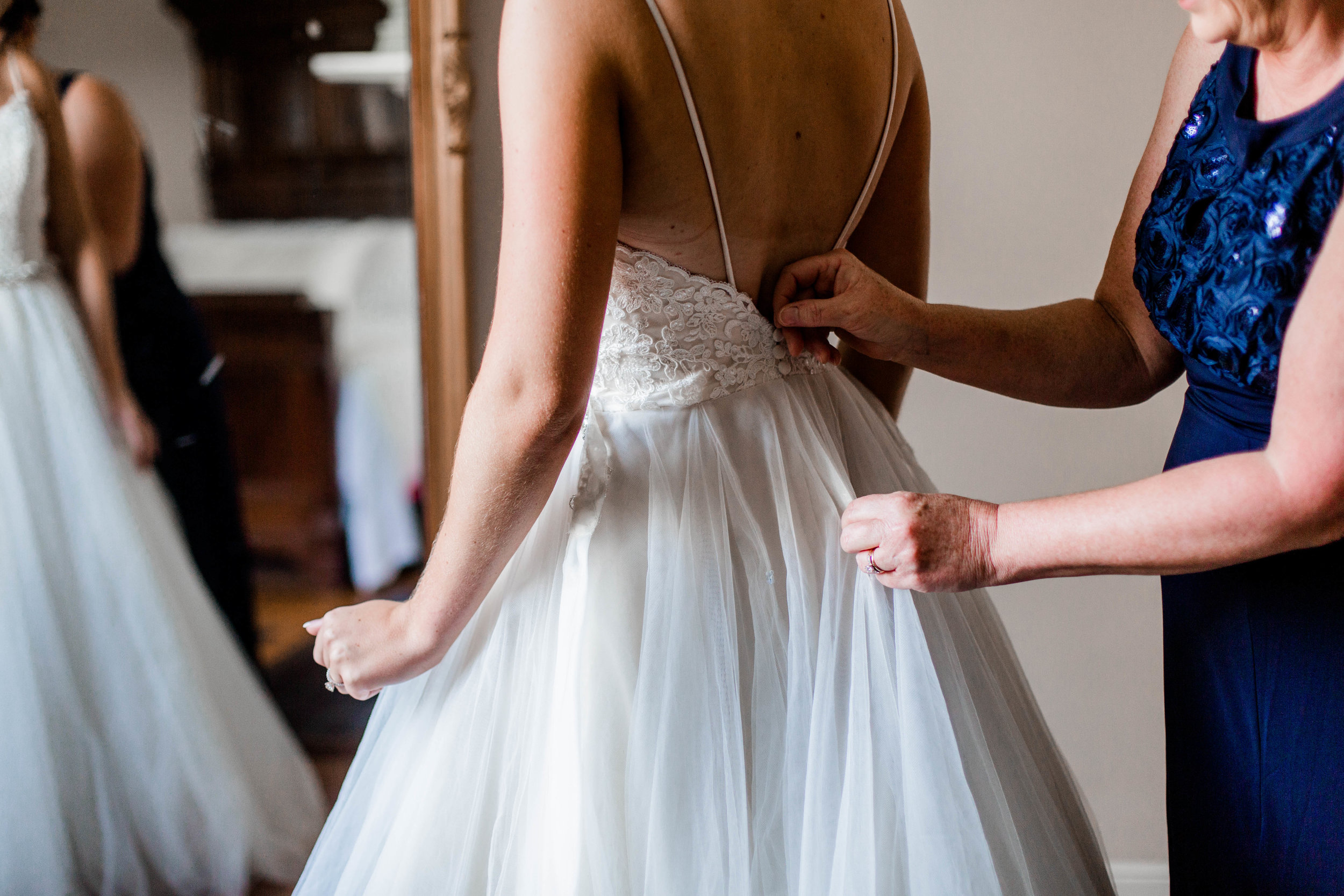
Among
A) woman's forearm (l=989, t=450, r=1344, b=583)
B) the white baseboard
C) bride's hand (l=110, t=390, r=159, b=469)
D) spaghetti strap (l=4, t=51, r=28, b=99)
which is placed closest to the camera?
woman's forearm (l=989, t=450, r=1344, b=583)

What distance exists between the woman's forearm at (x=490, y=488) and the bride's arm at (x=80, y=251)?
0.79 m

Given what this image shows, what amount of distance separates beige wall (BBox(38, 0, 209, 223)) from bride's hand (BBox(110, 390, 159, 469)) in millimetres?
276

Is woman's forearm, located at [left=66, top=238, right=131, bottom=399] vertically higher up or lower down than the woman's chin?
lower down

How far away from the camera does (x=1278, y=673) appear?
0.76 m

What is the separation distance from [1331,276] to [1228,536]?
0.18 m

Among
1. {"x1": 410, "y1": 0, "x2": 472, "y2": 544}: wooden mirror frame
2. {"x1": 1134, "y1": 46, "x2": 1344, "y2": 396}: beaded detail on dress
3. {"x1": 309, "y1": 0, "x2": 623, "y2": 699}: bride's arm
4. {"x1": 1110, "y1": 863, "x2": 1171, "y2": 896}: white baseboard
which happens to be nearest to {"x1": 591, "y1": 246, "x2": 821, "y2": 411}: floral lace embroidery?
{"x1": 309, "y1": 0, "x2": 623, "y2": 699}: bride's arm

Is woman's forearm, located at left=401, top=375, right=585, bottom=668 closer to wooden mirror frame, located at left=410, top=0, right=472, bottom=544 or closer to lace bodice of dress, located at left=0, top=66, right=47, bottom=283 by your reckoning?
wooden mirror frame, located at left=410, top=0, right=472, bottom=544

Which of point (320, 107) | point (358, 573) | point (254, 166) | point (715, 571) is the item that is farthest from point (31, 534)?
point (715, 571)

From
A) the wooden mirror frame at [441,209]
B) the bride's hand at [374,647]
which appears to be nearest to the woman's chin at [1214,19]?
the bride's hand at [374,647]

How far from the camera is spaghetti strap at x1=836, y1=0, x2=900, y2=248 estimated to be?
848 millimetres

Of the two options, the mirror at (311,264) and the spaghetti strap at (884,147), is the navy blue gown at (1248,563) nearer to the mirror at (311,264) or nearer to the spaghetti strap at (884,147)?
the spaghetti strap at (884,147)

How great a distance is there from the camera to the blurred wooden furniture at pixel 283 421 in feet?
4.59

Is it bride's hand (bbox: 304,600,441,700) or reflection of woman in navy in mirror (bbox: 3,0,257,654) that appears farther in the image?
reflection of woman in navy in mirror (bbox: 3,0,257,654)

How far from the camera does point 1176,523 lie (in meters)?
0.63
